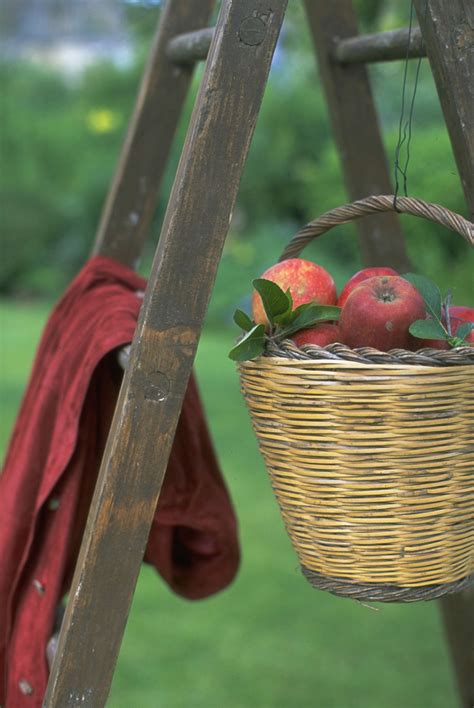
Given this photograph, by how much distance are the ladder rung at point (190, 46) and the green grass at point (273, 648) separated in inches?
43.7

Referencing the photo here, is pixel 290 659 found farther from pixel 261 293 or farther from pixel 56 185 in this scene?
pixel 56 185

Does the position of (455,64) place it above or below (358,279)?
above

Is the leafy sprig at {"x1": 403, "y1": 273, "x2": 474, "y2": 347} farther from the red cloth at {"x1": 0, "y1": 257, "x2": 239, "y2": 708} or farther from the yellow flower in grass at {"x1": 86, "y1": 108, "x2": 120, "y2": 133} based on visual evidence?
the yellow flower in grass at {"x1": 86, "y1": 108, "x2": 120, "y2": 133}

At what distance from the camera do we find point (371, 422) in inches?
37.4

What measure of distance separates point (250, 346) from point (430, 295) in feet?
0.59

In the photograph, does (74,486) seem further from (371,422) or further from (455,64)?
(455,64)

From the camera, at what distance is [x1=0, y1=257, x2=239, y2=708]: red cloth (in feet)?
4.41

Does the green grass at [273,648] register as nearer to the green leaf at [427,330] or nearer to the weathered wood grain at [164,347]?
the weathered wood grain at [164,347]

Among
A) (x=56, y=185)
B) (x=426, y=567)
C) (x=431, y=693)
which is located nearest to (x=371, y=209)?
(x=426, y=567)

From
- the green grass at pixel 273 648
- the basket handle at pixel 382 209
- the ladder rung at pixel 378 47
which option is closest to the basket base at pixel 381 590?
the basket handle at pixel 382 209

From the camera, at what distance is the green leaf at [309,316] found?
101cm

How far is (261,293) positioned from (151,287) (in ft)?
0.35

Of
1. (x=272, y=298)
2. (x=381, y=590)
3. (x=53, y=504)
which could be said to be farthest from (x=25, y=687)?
(x=272, y=298)

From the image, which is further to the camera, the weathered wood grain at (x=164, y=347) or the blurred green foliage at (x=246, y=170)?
the blurred green foliage at (x=246, y=170)
